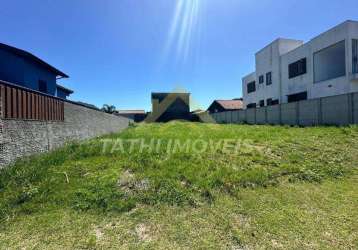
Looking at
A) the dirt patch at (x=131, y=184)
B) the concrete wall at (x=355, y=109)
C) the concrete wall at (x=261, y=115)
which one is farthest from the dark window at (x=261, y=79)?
the dirt patch at (x=131, y=184)

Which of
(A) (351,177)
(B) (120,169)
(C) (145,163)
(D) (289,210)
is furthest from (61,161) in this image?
(A) (351,177)

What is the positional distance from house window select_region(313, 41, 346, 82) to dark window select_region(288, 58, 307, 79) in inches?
41.4

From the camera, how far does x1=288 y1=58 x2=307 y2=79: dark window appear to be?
19.9 m

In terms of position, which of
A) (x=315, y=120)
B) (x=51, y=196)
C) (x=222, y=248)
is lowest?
(x=222, y=248)

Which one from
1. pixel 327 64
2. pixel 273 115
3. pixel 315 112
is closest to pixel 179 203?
pixel 315 112

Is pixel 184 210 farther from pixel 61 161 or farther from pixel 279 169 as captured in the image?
pixel 61 161

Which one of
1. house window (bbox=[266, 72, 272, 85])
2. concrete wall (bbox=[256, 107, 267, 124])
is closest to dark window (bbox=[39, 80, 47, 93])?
concrete wall (bbox=[256, 107, 267, 124])

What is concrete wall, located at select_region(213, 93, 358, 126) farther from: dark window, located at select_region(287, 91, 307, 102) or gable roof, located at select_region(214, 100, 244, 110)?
gable roof, located at select_region(214, 100, 244, 110)

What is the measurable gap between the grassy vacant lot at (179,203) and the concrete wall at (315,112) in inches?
303

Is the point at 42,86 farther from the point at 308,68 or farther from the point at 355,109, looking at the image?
the point at 308,68

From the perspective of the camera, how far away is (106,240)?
2.77 m

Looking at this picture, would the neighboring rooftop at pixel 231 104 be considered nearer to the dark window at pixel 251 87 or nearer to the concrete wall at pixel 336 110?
the dark window at pixel 251 87

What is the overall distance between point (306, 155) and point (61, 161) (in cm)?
615

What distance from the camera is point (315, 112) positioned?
1458 cm
